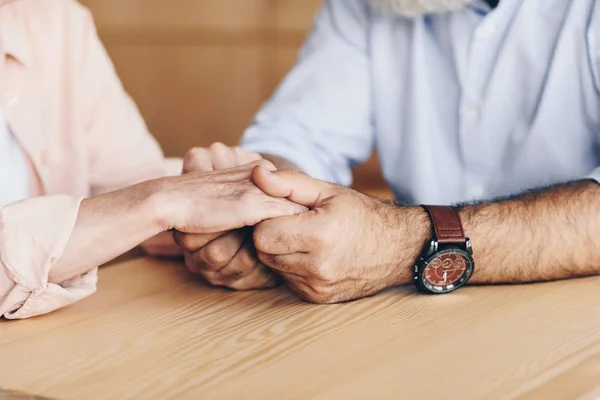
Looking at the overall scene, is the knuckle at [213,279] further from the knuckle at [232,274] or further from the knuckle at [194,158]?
the knuckle at [194,158]

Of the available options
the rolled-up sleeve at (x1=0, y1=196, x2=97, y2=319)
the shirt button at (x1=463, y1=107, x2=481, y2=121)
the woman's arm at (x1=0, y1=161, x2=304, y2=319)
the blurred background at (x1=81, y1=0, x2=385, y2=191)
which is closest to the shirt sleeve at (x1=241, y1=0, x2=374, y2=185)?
the shirt button at (x1=463, y1=107, x2=481, y2=121)

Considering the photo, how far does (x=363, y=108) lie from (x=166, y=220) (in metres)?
0.76

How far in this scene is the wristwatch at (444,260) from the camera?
111 cm

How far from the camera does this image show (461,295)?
1.11m

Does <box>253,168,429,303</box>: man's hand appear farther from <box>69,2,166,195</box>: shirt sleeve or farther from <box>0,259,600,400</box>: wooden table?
<box>69,2,166,195</box>: shirt sleeve

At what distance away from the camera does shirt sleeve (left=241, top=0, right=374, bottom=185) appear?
66.9 inches

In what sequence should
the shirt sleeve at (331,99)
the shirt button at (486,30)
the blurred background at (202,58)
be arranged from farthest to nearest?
the blurred background at (202,58), the shirt sleeve at (331,99), the shirt button at (486,30)

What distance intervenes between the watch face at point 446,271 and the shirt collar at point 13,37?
0.82 metres

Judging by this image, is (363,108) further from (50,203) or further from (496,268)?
(50,203)

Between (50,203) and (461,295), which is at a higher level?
(50,203)

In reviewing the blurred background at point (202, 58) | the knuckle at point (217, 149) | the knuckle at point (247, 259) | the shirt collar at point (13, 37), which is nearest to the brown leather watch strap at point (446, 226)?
the knuckle at point (247, 259)

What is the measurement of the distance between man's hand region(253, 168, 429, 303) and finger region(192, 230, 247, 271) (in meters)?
0.06

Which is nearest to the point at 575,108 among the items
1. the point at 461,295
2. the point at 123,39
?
the point at 461,295

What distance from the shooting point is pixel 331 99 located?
5.64 ft
